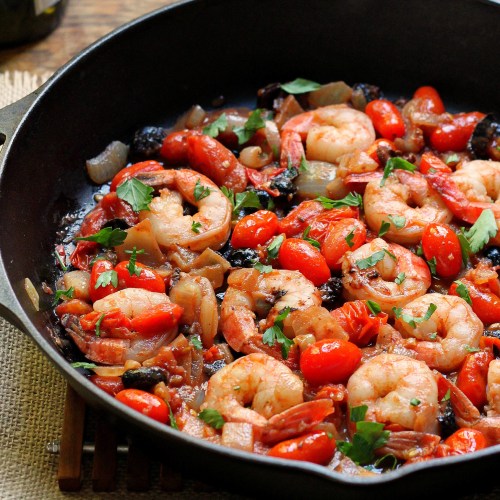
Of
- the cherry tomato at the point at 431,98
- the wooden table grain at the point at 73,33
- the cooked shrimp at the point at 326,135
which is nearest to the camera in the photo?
the cooked shrimp at the point at 326,135

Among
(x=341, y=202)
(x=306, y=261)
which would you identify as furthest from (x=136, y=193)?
(x=341, y=202)

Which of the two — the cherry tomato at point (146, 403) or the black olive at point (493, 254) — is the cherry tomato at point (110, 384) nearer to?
the cherry tomato at point (146, 403)

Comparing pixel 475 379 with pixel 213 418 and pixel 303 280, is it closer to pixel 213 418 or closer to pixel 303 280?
pixel 303 280

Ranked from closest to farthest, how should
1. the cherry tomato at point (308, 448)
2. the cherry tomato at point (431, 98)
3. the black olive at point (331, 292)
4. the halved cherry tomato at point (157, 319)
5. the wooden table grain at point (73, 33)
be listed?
the cherry tomato at point (308, 448), the halved cherry tomato at point (157, 319), the black olive at point (331, 292), the cherry tomato at point (431, 98), the wooden table grain at point (73, 33)

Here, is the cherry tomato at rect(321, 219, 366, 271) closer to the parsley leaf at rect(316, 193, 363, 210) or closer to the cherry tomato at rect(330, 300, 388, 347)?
the parsley leaf at rect(316, 193, 363, 210)

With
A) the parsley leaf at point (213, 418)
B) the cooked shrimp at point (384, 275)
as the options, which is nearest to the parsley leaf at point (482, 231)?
the cooked shrimp at point (384, 275)

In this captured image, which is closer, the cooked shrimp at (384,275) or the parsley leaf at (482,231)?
the cooked shrimp at (384,275)
